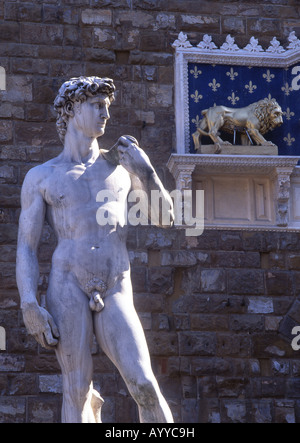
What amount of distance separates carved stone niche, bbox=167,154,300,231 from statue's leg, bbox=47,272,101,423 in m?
3.24

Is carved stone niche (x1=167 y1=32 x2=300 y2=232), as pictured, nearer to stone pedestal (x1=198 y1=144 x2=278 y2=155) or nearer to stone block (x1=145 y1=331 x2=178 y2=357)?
stone pedestal (x1=198 y1=144 x2=278 y2=155)

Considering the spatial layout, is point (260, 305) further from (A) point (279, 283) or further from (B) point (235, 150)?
(B) point (235, 150)

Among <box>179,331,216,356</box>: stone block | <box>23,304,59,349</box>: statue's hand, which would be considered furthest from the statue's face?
<box>179,331,216,356</box>: stone block

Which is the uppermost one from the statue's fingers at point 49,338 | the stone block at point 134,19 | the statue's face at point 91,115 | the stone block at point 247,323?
the stone block at point 134,19

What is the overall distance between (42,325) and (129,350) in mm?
447

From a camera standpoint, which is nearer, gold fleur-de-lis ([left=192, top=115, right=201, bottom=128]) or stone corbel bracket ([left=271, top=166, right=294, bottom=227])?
stone corbel bracket ([left=271, top=166, right=294, bottom=227])

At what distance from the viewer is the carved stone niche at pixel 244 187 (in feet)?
26.8

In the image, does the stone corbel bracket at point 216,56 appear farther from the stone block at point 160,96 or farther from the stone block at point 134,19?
the stone block at point 134,19

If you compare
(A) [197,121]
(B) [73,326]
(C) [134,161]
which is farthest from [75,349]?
(A) [197,121]

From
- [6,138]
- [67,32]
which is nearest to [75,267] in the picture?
[6,138]

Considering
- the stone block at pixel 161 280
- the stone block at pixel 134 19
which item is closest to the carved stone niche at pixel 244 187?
the stone block at pixel 161 280

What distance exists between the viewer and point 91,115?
5402 millimetres

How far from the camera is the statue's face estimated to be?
212 inches

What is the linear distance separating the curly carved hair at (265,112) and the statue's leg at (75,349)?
375 centimetres
